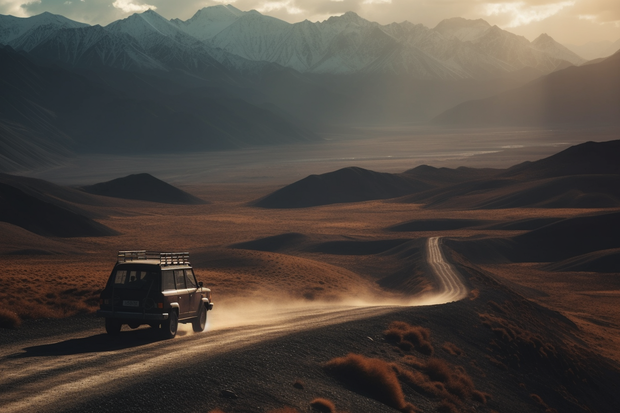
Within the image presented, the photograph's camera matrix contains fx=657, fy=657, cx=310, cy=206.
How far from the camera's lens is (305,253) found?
77.2m

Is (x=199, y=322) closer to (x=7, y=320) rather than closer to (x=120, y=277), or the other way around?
(x=120, y=277)

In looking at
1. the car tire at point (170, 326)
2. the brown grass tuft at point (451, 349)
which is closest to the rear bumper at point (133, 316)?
the car tire at point (170, 326)

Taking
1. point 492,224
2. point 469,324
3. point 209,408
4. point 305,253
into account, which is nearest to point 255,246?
point 305,253

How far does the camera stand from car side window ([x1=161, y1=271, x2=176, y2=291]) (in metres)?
17.7

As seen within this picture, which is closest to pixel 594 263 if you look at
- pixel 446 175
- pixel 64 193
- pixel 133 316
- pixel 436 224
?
pixel 436 224

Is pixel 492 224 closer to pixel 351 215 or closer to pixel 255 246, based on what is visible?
pixel 351 215

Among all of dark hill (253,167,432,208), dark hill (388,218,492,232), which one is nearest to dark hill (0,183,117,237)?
dark hill (388,218,492,232)

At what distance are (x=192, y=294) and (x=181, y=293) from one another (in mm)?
856

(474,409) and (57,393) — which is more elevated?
(57,393)

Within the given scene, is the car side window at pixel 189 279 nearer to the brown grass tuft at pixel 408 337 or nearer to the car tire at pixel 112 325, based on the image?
the car tire at pixel 112 325

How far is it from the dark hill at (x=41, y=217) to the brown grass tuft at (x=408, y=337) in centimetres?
6523

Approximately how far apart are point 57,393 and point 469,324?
69.4 feet

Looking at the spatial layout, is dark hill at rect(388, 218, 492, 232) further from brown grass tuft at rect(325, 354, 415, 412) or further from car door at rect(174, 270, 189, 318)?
brown grass tuft at rect(325, 354, 415, 412)

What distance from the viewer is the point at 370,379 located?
56.3ft
